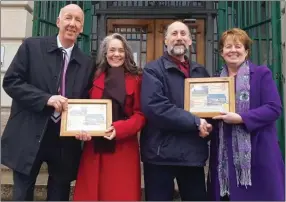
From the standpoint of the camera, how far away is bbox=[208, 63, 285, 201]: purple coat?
243cm

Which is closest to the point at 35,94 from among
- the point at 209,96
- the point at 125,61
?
the point at 125,61

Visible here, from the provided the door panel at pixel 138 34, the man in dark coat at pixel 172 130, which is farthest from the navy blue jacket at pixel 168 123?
the door panel at pixel 138 34

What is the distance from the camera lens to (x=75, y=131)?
8.38ft

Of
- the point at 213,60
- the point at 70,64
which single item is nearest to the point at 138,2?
the point at 213,60

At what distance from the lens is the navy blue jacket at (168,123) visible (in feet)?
8.14

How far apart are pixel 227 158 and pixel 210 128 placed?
0.23m

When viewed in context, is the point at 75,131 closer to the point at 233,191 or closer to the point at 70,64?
the point at 70,64

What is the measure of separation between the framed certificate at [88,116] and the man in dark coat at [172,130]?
26 cm

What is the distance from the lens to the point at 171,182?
104 inches

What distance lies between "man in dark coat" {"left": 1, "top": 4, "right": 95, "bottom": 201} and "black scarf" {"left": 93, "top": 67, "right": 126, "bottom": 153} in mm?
199

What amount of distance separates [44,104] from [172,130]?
0.86 m

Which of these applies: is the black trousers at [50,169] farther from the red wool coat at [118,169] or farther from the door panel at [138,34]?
the door panel at [138,34]

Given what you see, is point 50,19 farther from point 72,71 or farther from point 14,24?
point 72,71

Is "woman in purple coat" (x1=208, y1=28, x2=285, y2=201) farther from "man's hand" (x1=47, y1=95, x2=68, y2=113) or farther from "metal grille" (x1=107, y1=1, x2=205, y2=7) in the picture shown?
"metal grille" (x1=107, y1=1, x2=205, y2=7)
